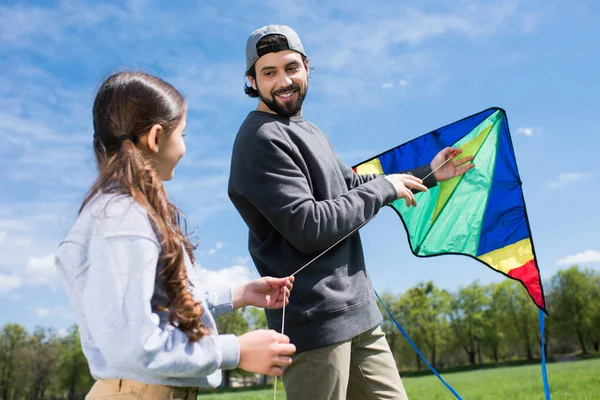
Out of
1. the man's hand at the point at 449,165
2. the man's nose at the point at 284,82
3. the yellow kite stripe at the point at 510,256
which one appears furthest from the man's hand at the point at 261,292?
the yellow kite stripe at the point at 510,256

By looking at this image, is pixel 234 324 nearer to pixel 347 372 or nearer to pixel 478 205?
pixel 478 205

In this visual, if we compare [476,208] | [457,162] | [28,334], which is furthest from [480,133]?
[28,334]

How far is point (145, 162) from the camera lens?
1.92m

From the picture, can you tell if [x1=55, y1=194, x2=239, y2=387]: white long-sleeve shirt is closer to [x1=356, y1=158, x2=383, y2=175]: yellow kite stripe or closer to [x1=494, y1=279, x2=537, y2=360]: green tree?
[x1=356, y1=158, x2=383, y2=175]: yellow kite stripe

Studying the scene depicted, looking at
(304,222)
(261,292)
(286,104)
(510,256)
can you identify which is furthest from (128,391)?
(510,256)

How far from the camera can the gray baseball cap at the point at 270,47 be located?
3262 mm

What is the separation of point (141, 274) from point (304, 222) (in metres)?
1.19

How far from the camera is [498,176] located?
443 cm

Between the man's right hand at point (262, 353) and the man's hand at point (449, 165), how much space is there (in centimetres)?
272

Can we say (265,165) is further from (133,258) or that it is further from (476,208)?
(476,208)

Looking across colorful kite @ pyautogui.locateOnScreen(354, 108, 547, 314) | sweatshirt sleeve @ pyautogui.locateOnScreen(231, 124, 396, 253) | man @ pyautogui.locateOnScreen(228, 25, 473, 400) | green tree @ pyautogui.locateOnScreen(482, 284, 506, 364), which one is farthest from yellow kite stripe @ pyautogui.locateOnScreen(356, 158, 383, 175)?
green tree @ pyautogui.locateOnScreen(482, 284, 506, 364)

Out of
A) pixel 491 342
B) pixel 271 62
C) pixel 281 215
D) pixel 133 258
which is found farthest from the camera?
pixel 491 342

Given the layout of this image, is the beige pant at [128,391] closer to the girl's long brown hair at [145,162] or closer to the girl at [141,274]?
the girl at [141,274]

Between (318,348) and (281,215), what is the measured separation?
692 millimetres
